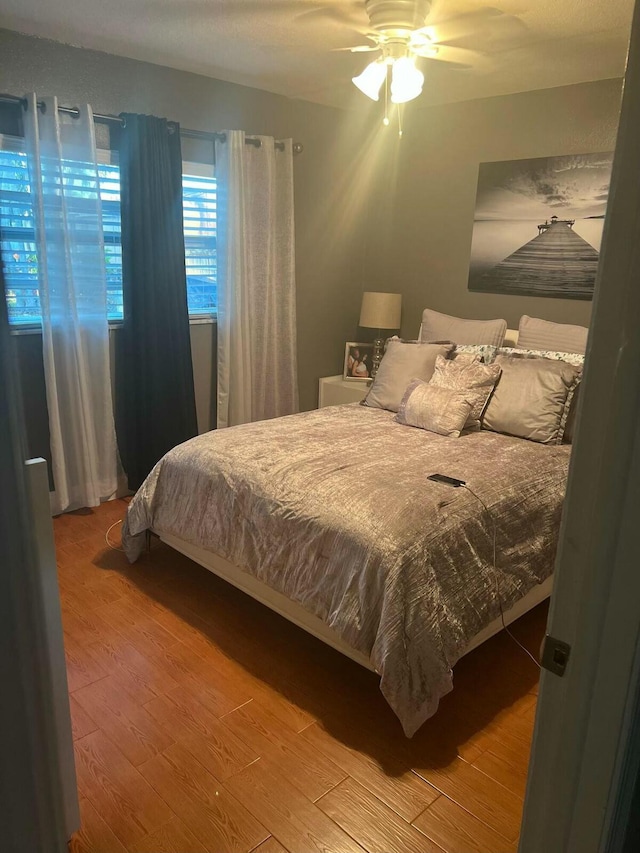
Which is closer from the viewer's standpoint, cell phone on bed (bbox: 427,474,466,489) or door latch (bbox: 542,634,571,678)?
door latch (bbox: 542,634,571,678)

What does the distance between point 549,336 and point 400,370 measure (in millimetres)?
845

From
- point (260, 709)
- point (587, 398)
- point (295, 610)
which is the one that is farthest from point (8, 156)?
point (587, 398)

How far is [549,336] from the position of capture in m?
3.51

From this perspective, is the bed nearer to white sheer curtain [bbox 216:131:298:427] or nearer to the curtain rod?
white sheer curtain [bbox 216:131:298:427]

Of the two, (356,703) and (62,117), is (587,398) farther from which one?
(62,117)

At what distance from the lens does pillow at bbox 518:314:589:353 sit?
340 cm

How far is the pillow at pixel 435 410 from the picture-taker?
10.0 ft

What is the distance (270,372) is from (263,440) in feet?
5.24

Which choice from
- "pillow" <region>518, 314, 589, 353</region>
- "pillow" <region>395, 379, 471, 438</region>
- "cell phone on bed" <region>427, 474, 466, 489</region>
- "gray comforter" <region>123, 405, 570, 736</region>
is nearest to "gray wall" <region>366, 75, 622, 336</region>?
"pillow" <region>518, 314, 589, 353</region>

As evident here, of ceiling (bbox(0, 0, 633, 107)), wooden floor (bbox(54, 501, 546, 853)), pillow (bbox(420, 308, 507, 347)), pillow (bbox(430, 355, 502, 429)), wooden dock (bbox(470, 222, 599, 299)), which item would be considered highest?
ceiling (bbox(0, 0, 633, 107))

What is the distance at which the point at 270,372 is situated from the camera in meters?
4.34

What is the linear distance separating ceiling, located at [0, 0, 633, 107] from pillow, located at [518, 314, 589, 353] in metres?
1.32

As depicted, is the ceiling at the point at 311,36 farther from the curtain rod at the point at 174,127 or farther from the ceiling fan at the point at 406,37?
the curtain rod at the point at 174,127

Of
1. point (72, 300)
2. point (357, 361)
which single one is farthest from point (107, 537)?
point (357, 361)
